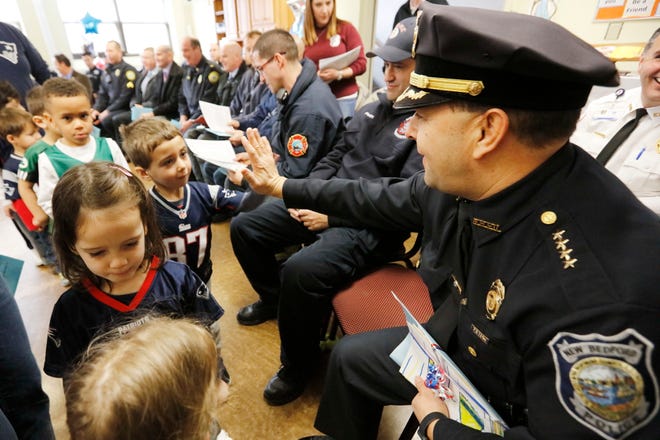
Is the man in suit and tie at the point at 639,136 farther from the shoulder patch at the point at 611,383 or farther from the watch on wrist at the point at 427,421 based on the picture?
the watch on wrist at the point at 427,421

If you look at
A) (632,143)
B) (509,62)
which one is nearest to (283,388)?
(509,62)

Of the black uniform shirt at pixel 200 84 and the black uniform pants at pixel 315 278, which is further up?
the black uniform shirt at pixel 200 84

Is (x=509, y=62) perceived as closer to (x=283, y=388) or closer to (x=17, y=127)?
(x=283, y=388)

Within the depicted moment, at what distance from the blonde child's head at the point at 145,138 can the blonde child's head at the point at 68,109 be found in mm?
388

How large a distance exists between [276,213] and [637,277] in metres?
1.47

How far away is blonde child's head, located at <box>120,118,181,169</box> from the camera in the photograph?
4.26 ft

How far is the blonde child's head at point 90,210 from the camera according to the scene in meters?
0.89

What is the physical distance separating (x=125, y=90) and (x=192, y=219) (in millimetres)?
4953

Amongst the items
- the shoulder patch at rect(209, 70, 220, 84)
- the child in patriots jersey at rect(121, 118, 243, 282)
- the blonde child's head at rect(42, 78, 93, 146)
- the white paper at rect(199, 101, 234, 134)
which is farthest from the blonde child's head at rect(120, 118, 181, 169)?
the shoulder patch at rect(209, 70, 220, 84)

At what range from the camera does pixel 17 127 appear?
6.34 ft

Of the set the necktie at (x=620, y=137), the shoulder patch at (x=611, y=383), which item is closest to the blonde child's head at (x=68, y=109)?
the shoulder patch at (x=611, y=383)

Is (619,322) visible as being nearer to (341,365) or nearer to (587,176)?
(587,176)

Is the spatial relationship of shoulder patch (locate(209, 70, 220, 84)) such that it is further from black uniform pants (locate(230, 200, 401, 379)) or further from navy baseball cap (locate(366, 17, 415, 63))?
black uniform pants (locate(230, 200, 401, 379))

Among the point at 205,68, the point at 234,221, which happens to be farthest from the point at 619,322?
the point at 205,68
